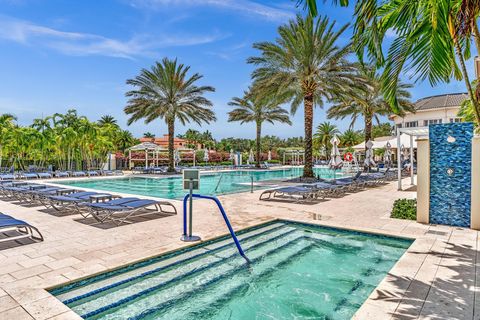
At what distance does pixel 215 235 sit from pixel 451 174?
570 centimetres

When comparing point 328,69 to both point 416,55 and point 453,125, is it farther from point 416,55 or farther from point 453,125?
point 416,55

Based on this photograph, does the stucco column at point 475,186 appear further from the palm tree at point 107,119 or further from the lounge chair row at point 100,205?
the palm tree at point 107,119

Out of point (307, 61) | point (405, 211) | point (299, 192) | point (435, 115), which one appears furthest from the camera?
point (435, 115)

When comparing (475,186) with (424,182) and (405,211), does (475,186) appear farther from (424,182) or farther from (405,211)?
(405,211)

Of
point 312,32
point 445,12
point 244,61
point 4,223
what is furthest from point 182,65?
point 445,12

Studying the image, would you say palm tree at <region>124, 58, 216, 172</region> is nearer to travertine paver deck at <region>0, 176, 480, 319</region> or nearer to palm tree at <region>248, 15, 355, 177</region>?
palm tree at <region>248, 15, 355, 177</region>

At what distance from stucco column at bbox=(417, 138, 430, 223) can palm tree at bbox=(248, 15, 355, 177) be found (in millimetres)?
10389

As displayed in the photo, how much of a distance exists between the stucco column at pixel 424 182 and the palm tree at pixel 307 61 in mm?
10389

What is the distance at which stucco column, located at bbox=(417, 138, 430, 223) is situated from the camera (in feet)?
24.2

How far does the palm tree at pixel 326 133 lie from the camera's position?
175ft

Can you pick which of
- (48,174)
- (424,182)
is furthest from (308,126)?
(48,174)

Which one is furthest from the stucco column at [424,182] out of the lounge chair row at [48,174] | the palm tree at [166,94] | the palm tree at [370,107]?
the lounge chair row at [48,174]

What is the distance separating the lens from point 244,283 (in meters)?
4.55

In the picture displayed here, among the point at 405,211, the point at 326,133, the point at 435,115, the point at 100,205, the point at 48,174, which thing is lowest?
the point at 405,211
